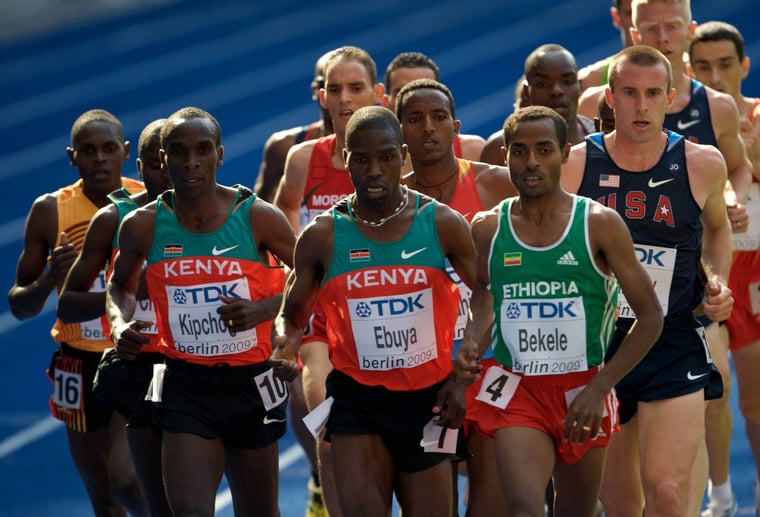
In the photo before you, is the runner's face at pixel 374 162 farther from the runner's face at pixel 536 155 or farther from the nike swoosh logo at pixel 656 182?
the nike swoosh logo at pixel 656 182

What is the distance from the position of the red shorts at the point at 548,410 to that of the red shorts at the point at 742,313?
97.1 inches

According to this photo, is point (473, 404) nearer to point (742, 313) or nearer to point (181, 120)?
point (181, 120)

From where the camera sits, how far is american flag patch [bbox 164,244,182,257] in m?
6.32

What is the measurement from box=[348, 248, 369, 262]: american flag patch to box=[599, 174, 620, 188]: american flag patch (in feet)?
3.96

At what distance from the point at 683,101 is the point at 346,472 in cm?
Result: 279

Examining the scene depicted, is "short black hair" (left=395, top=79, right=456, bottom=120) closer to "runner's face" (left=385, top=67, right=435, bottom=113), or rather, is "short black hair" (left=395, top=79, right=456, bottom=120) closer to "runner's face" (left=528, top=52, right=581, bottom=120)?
"runner's face" (left=528, top=52, right=581, bottom=120)

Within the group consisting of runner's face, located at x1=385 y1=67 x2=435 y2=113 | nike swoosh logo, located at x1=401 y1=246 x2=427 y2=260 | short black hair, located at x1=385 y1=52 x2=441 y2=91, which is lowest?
nike swoosh logo, located at x1=401 y1=246 x2=427 y2=260

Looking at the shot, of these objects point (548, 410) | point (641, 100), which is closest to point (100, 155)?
point (641, 100)

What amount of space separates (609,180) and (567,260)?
0.85 meters

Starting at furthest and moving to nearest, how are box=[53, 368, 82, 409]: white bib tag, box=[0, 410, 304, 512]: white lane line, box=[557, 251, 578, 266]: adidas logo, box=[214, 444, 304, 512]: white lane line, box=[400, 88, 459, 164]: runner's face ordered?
1. box=[0, 410, 304, 512]: white lane line
2. box=[214, 444, 304, 512]: white lane line
3. box=[53, 368, 82, 409]: white bib tag
4. box=[400, 88, 459, 164]: runner's face
5. box=[557, 251, 578, 266]: adidas logo

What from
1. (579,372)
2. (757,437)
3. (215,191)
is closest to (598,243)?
(579,372)

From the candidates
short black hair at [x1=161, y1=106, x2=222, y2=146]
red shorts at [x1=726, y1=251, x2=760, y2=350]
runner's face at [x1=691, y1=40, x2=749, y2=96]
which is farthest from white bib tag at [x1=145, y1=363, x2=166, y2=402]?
runner's face at [x1=691, y1=40, x2=749, y2=96]

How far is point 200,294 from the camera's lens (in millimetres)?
6312

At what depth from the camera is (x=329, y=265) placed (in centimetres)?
596
